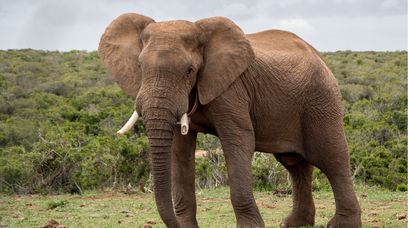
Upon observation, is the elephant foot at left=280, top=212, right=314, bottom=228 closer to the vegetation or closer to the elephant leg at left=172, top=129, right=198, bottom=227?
the elephant leg at left=172, top=129, right=198, bottom=227

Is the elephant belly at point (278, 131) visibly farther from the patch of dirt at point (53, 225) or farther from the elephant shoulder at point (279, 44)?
the patch of dirt at point (53, 225)

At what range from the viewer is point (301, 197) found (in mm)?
8375

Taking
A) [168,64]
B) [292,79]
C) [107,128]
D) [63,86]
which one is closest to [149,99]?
[168,64]

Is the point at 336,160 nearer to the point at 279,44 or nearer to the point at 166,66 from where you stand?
the point at 279,44

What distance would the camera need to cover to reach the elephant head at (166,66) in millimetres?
6062

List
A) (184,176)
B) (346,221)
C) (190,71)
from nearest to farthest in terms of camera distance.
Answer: (190,71) < (184,176) < (346,221)

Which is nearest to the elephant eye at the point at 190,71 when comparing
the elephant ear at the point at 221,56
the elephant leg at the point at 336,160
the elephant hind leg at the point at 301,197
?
the elephant ear at the point at 221,56

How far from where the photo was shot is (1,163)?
41.9 ft

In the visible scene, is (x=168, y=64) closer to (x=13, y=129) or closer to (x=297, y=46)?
(x=297, y=46)

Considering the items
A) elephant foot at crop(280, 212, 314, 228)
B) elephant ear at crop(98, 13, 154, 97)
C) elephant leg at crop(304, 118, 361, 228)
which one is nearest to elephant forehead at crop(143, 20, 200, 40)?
elephant ear at crop(98, 13, 154, 97)

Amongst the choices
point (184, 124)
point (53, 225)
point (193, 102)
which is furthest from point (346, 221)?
point (53, 225)

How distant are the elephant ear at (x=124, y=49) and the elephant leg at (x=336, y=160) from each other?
1.96 m

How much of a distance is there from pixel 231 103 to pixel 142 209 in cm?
361

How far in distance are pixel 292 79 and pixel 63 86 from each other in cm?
2816
